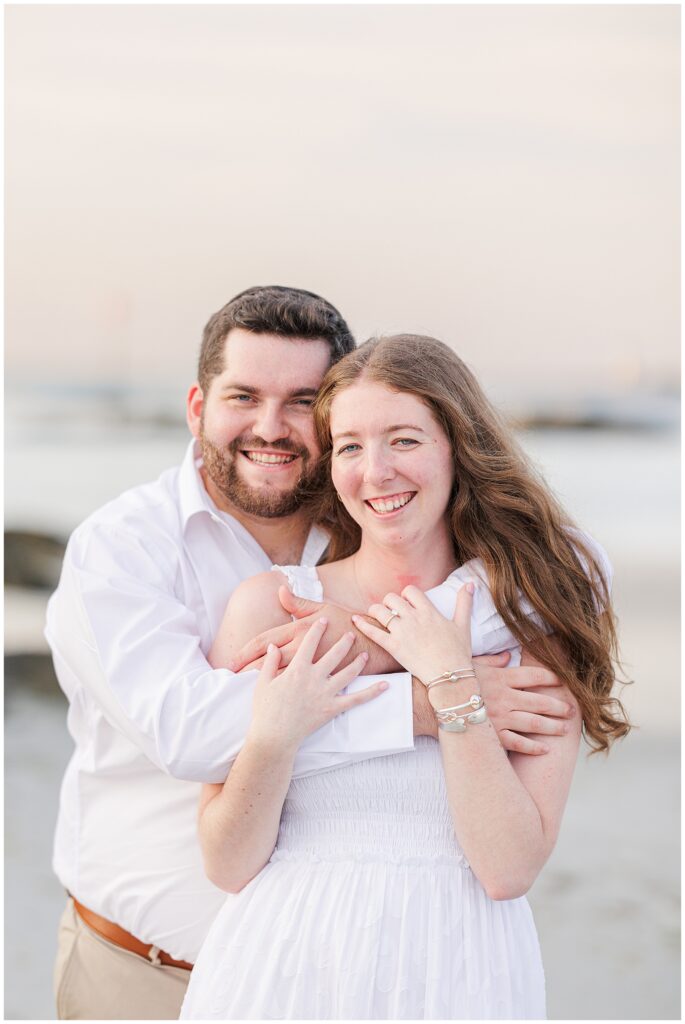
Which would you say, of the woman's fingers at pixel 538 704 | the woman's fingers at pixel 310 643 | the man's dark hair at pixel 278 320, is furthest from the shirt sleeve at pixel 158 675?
the man's dark hair at pixel 278 320

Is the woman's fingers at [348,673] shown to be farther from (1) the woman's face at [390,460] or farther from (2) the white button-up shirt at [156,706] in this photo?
(1) the woman's face at [390,460]

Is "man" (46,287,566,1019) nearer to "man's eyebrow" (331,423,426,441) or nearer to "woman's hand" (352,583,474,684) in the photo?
"woman's hand" (352,583,474,684)

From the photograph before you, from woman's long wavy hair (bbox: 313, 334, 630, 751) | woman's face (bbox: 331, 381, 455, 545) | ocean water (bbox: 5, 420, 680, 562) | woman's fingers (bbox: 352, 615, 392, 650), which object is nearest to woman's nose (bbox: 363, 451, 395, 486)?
woman's face (bbox: 331, 381, 455, 545)

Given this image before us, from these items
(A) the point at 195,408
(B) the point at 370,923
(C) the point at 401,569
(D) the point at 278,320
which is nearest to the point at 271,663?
(C) the point at 401,569

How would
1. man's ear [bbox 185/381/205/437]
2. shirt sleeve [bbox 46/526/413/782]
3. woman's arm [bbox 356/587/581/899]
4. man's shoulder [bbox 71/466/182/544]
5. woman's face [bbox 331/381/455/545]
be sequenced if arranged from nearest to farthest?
woman's arm [bbox 356/587/581/899] < shirt sleeve [bbox 46/526/413/782] < woman's face [bbox 331/381/455/545] < man's shoulder [bbox 71/466/182/544] < man's ear [bbox 185/381/205/437]

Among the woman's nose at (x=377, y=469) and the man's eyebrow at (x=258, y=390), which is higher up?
the man's eyebrow at (x=258, y=390)

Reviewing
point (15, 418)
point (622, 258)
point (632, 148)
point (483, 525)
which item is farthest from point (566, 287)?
point (483, 525)

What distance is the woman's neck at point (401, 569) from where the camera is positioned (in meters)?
2.55

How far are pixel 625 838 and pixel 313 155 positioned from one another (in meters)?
8.98

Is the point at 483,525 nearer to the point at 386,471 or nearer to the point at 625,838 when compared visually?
the point at 386,471

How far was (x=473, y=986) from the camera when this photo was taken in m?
2.18

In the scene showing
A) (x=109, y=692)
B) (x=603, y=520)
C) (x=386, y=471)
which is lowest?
(x=603, y=520)

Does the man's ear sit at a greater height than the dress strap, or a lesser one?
greater

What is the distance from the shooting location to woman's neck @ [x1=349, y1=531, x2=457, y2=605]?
255 centimetres
